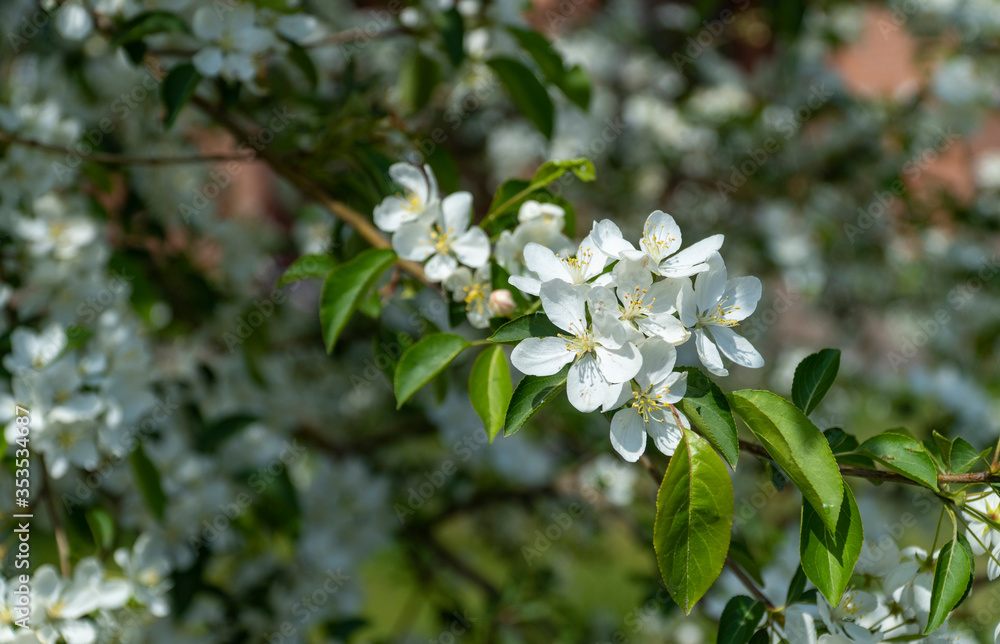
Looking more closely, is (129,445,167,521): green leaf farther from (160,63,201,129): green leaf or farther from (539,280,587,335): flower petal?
(539,280,587,335): flower petal

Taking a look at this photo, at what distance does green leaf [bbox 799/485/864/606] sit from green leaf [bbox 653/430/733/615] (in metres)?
0.09

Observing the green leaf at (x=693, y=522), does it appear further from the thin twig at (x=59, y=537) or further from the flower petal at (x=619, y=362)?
the thin twig at (x=59, y=537)

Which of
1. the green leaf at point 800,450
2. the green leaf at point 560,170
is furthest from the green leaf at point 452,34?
the green leaf at point 800,450

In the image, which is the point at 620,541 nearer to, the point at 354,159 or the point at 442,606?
the point at 442,606

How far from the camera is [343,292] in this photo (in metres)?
0.99

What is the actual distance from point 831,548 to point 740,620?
0.48 feet

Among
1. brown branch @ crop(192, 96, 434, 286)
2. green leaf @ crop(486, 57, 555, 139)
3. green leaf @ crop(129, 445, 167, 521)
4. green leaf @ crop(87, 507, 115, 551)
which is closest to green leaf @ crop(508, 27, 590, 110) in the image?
green leaf @ crop(486, 57, 555, 139)

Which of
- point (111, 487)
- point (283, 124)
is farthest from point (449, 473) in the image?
point (283, 124)

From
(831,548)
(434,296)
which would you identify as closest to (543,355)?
(831,548)

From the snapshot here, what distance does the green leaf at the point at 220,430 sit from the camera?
5.08 feet

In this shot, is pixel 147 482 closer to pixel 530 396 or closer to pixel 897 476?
pixel 530 396

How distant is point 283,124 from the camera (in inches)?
67.4

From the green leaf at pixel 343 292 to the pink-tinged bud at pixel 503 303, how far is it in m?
0.16

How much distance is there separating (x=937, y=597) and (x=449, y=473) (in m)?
1.71
